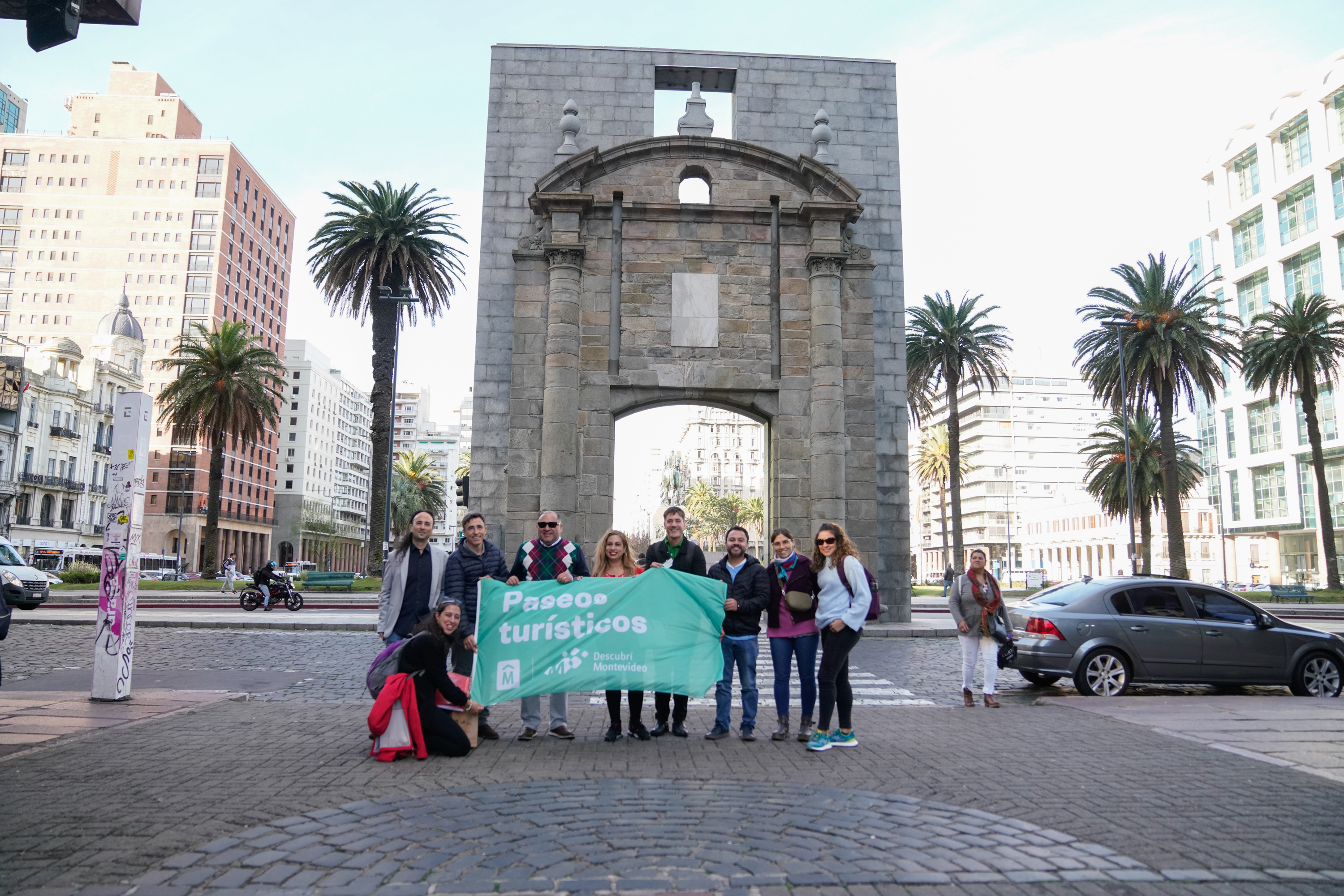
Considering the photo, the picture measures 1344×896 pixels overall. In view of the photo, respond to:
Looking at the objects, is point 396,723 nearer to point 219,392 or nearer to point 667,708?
point 667,708

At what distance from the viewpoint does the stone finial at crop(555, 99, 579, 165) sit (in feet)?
75.9

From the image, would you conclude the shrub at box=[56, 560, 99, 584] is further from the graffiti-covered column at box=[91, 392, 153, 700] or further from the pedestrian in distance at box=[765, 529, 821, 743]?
the pedestrian in distance at box=[765, 529, 821, 743]

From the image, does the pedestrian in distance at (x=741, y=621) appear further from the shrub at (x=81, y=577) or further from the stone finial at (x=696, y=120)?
the shrub at (x=81, y=577)

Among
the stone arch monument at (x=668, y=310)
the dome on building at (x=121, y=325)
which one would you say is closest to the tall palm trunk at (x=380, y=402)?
the stone arch monument at (x=668, y=310)

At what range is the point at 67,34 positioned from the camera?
568 cm

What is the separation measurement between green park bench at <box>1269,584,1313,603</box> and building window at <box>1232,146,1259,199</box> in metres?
44.1

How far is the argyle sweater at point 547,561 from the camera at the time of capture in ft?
28.9

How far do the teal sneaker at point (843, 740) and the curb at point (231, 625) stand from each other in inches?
610

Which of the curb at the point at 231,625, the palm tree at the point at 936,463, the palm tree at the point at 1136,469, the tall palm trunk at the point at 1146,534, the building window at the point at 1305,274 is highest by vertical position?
the building window at the point at 1305,274

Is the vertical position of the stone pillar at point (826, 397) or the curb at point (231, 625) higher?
the stone pillar at point (826, 397)

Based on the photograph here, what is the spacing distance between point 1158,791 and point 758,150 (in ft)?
63.2

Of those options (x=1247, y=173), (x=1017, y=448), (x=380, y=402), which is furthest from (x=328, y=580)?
(x=1017, y=448)

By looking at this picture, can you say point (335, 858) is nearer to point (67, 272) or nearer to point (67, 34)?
point (67, 34)

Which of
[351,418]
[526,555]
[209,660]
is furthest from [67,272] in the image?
[526,555]
